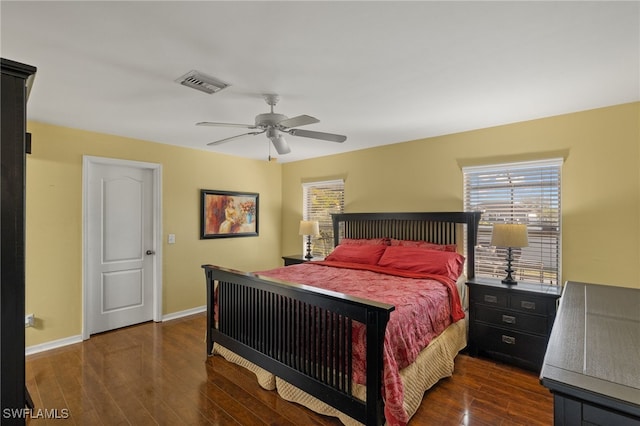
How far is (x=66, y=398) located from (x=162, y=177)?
2661mm

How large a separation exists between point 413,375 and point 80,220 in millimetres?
3819

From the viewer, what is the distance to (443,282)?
3066mm

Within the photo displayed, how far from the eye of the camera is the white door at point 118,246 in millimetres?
3725

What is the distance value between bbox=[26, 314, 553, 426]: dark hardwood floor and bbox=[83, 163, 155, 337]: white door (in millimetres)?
627

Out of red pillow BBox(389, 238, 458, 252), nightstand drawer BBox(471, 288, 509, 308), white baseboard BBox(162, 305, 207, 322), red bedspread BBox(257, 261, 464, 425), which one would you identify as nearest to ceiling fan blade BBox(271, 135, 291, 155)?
red bedspread BBox(257, 261, 464, 425)

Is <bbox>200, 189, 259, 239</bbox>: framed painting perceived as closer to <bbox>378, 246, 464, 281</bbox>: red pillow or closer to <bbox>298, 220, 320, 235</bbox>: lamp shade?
<bbox>298, 220, 320, 235</bbox>: lamp shade

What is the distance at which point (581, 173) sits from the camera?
9.83 feet

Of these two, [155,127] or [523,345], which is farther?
[155,127]

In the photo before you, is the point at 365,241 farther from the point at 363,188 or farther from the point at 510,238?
the point at 510,238

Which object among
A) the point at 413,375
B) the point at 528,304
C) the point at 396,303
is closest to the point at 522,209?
the point at 528,304

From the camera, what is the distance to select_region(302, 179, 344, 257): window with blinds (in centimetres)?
511

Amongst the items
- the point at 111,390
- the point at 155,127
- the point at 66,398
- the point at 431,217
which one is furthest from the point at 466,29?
the point at 66,398

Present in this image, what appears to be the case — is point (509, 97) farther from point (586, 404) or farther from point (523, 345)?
point (586, 404)

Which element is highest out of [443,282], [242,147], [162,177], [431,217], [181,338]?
[242,147]
